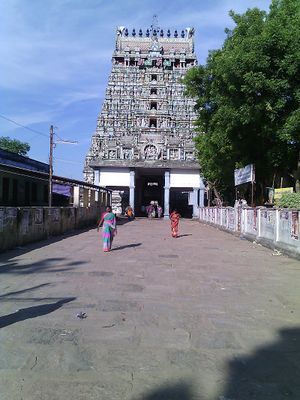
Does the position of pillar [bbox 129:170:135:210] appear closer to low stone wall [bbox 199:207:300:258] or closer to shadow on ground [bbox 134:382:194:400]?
low stone wall [bbox 199:207:300:258]

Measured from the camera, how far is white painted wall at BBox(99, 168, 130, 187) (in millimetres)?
54562

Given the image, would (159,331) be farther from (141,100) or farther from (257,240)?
(141,100)

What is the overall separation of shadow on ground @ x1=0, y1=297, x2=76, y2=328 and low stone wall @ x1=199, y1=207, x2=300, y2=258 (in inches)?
334

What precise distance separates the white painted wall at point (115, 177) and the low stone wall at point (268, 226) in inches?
1021

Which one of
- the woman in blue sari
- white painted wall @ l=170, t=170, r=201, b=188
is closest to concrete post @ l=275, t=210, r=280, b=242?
the woman in blue sari

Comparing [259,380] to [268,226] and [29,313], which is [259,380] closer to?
[29,313]

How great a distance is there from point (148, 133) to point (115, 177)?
9.33 metres

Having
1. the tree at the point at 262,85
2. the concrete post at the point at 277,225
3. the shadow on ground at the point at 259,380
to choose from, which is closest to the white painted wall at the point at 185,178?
the tree at the point at 262,85

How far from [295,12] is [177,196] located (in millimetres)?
47611

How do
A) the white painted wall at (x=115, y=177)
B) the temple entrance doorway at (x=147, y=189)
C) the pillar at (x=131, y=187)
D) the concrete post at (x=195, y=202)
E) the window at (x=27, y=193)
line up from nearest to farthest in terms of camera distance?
the window at (x=27, y=193) < the pillar at (x=131, y=187) < the white painted wall at (x=115, y=177) < the concrete post at (x=195, y=202) < the temple entrance doorway at (x=147, y=189)

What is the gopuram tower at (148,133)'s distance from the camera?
180ft

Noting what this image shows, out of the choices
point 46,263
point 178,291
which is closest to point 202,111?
point 46,263

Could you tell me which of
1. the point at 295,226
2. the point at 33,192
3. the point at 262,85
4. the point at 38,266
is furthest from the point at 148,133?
the point at 38,266

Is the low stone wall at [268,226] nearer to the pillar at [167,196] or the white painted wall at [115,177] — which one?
the pillar at [167,196]
